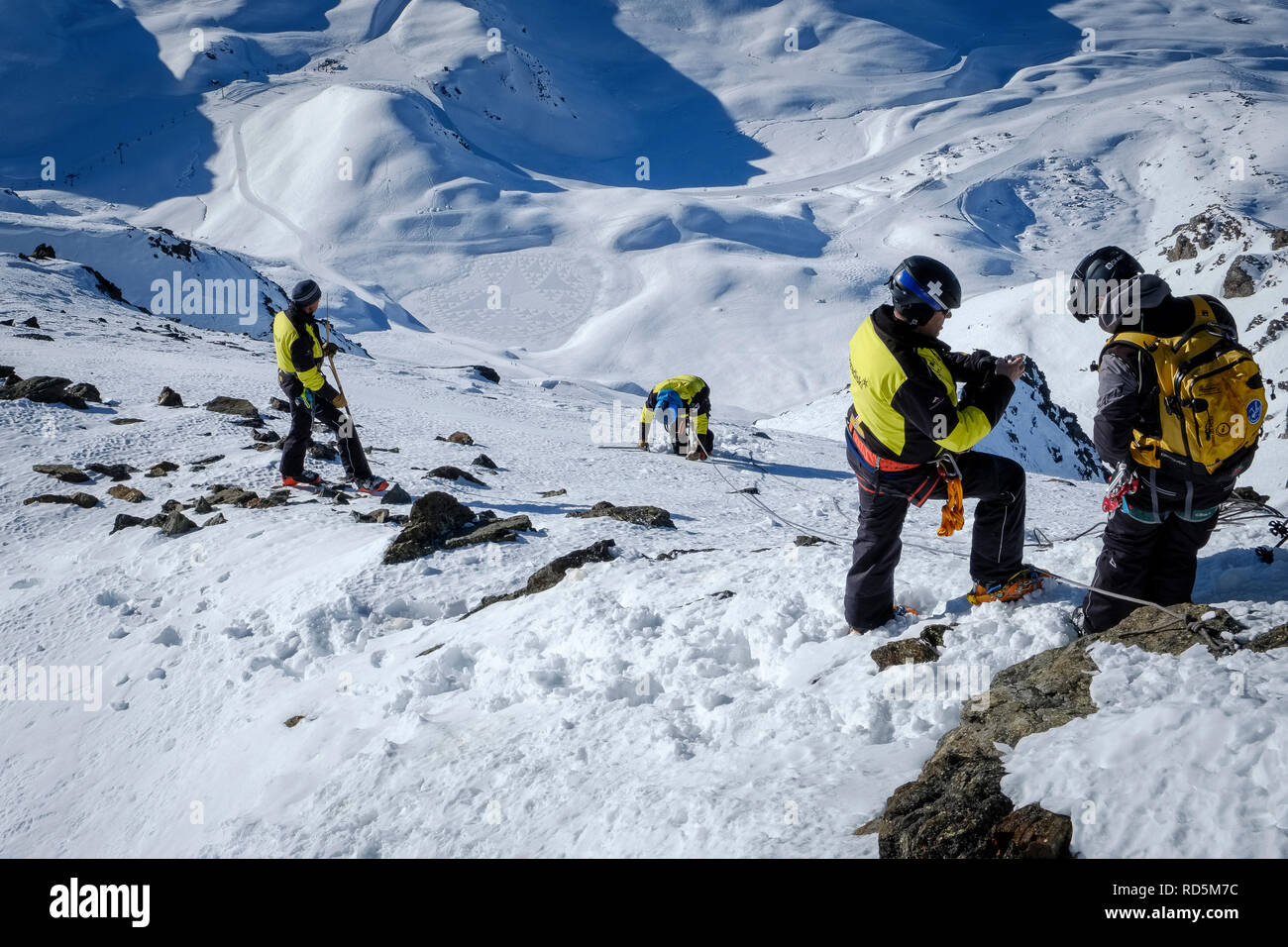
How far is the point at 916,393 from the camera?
426 cm

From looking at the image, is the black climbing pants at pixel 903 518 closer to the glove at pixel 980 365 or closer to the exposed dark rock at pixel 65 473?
the glove at pixel 980 365

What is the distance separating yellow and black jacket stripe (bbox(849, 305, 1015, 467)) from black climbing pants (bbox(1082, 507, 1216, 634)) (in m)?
0.98

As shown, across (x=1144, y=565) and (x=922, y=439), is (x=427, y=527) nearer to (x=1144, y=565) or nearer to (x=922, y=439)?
(x=922, y=439)

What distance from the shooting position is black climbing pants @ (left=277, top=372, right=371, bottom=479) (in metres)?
10.2

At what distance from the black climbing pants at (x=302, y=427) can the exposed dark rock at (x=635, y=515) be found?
3.25 meters

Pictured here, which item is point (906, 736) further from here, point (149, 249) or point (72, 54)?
point (72, 54)

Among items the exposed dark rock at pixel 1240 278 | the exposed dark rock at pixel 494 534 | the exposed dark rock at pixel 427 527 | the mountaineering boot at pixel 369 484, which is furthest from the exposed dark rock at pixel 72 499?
the exposed dark rock at pixel 1240 278

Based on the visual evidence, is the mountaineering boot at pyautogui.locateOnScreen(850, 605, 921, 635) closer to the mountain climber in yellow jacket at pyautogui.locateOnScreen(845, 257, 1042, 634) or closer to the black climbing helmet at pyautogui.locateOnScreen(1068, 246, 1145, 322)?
the mountain climber in yellow jacket at pyautogui.locateOnScreen(845, 257, 1042, 634)

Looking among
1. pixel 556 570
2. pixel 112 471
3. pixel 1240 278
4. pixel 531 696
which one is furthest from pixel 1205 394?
pixel 1240 278

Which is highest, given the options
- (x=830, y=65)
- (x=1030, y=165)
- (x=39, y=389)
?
(x=830, y=65)

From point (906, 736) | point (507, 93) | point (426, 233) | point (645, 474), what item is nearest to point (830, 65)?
point (507, 93)

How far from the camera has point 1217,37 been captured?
12044 centimetres

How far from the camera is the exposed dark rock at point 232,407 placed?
13.8 m
